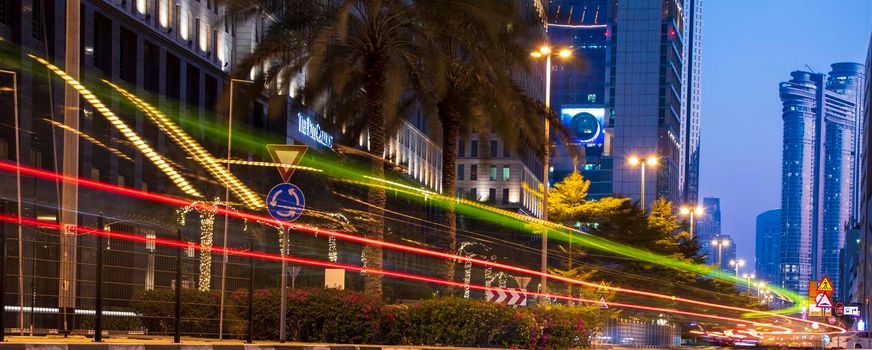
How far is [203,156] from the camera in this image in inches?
2301

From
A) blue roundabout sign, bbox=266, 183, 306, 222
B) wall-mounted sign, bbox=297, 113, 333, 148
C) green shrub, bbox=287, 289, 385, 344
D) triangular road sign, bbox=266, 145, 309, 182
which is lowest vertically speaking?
green shrub, bbox=287, 289, 385, 344

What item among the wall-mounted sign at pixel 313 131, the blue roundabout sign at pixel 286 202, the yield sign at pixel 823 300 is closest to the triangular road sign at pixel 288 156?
the blue roundabout sign at pixel 286 202

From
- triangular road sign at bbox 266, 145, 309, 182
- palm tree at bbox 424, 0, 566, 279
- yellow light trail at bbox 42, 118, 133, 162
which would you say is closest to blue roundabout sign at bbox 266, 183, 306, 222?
triangular road sign at bbox 266, 145, 309, 182

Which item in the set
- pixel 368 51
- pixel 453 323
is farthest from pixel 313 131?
pixel 453 323

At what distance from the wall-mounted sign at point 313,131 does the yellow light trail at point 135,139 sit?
46.5 feet

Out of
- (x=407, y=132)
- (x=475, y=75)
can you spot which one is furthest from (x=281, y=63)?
(x=407, y=132)

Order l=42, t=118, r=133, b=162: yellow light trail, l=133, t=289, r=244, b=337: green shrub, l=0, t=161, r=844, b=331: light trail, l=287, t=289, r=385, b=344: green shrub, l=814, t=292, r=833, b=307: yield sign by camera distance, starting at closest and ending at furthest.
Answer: l=133, t=289, r=244, b=337: green shrub → l=287, t=289, r=385, b=344: green shrub → l=0, t=161, r=844, b=331: light trail → l=814, t=292, r=833, b=307: yield sign → l=42, t=118, r=133, b=162: yellow light trail

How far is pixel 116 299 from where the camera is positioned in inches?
708

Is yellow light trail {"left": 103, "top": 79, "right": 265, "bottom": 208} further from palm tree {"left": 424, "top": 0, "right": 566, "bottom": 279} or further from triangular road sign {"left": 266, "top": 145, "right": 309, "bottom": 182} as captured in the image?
triangular road sign {"left": 266, "top": 145, "right": 309, "bottom": 182}

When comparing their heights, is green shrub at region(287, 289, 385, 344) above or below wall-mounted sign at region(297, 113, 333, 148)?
below

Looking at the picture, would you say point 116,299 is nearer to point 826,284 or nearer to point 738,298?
point 826,284

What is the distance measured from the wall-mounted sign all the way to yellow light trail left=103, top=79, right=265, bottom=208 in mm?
12097

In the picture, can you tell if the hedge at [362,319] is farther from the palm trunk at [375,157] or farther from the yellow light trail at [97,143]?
the yellow light trail at [97,143]

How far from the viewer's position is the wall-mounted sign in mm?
72875
